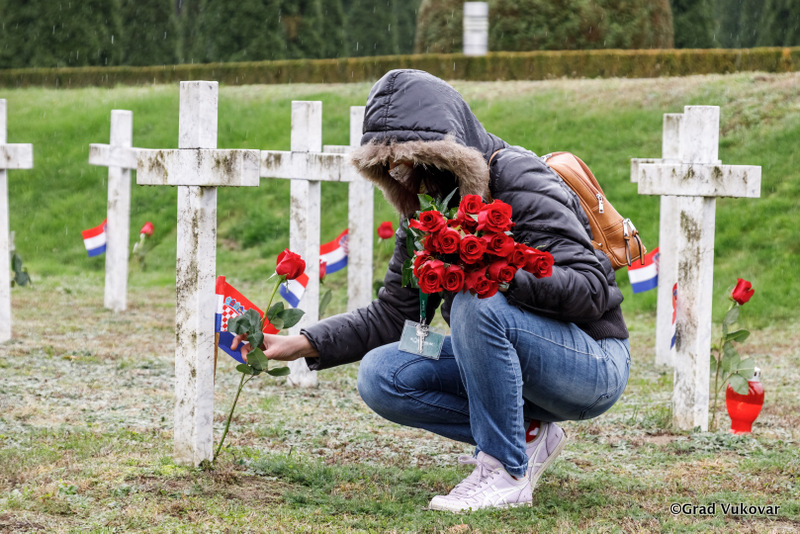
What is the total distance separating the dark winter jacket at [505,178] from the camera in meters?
2.90

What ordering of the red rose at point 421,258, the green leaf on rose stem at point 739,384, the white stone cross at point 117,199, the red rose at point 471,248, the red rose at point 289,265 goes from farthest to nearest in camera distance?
1. the white stone cross at point 117,199
2. the green leaf on rose stem at point 739,384
3. the red rose at point 289,265
4. the red rose at point 421,258
5. the red rose at point 471,248

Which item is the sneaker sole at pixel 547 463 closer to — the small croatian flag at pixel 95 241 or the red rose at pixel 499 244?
the red rose at pixel 499 244

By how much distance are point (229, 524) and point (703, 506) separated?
5.08 feet

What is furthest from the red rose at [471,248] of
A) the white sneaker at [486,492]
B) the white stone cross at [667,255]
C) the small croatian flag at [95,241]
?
the small croatian flag at [95,241]

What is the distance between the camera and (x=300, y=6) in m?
23.5

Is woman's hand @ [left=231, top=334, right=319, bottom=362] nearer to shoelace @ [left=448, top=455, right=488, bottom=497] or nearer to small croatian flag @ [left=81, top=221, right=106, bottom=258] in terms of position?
shoelace @ [left=448, top=455, right=488, bottom=497]

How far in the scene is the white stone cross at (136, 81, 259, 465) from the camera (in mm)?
3305

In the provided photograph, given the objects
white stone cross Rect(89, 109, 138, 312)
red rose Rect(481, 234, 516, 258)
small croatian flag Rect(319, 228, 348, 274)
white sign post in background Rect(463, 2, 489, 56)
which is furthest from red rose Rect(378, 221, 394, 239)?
white sign post in background Rect(463, 2, 489, 56)

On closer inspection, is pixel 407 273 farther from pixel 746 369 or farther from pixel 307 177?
pixel 307 177

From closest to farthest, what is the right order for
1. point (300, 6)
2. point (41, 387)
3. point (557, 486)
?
point (557, 486), point (41, 387), point (300, 6)

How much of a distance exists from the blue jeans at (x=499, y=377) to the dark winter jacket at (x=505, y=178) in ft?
0.25

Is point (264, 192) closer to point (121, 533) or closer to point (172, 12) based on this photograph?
point (121, 533)

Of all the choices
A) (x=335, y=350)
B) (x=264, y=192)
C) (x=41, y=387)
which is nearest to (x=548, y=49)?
(x=264, y=192)

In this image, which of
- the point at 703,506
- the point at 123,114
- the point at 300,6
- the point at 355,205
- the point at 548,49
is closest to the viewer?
the point at 703,506
